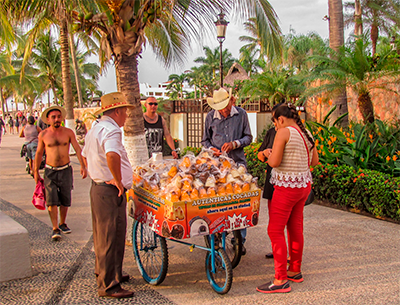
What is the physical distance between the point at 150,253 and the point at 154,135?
2.16 metres

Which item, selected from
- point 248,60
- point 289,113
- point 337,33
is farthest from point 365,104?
point 248,60

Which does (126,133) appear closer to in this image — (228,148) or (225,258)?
(228,148)

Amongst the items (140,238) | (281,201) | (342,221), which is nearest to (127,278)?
(140,238)

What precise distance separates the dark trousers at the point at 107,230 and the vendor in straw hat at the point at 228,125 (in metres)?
1.61

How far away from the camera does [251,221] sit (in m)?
3.60

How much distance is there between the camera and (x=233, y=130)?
15.5ft

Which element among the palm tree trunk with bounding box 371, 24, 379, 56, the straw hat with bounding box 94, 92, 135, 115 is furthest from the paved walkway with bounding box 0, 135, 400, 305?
the palm tree trunk with bounding box 371, 24, 379, 56

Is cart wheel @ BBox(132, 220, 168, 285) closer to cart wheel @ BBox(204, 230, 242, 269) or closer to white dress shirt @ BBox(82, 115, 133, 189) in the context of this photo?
cart wheel @ BBox(204, 230, 242, 269)

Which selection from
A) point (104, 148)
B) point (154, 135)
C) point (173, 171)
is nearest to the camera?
point (104, 148)

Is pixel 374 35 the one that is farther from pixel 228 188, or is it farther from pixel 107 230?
pixel 107 230

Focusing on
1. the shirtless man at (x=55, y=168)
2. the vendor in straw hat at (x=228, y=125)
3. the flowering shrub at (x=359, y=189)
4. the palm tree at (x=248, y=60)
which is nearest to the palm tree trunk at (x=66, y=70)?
the shirtless man at (x=55, y=168)

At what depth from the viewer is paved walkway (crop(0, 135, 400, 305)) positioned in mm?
3441

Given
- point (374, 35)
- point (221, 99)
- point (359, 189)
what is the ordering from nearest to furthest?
point (221, 99)
point (359, 189)
point (374, 35)

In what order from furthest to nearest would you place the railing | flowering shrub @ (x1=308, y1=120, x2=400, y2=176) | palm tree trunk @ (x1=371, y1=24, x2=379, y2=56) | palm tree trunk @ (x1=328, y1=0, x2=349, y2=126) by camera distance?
1. palm tree trunk @ (x1=371, y1=24, x2=379, y2=56)
2. the railing
3. palm tree trunk @ (x1=328, y1=0, x2=349, y2=126)
4. flowering shrub @ (x1=308, y1=120, x2=400, y2=176)
